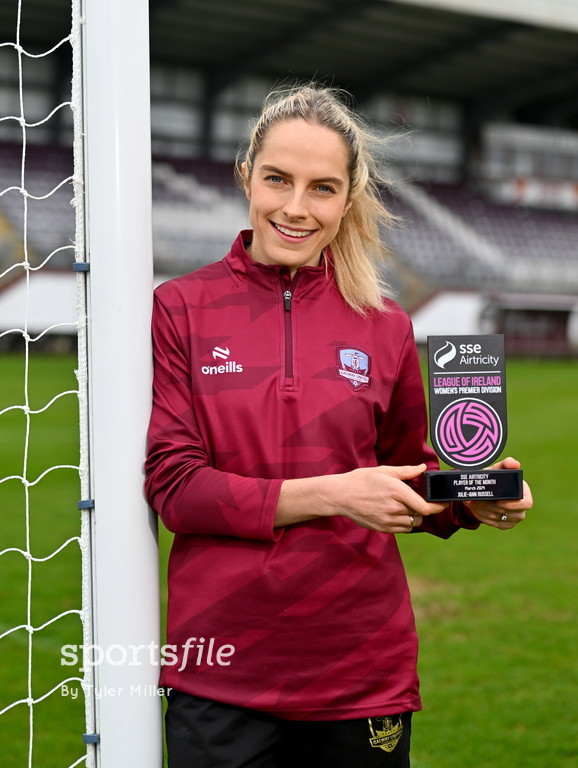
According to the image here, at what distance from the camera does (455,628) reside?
425 centimetres

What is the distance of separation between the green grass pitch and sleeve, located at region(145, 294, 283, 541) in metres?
0.33

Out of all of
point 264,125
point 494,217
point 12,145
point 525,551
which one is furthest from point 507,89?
point 264,125

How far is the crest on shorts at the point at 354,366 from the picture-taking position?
5.16ft

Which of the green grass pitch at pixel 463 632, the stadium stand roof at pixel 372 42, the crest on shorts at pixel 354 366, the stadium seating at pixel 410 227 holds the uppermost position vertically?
the stadium stand roof at pixel 372 42

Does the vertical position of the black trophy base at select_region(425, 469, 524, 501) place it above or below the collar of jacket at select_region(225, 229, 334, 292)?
below

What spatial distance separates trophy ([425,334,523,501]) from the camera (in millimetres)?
1521

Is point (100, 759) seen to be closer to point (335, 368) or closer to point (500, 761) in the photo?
point (335, 368)

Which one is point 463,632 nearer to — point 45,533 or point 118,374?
point 45,533

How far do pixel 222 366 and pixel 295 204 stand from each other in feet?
0.90

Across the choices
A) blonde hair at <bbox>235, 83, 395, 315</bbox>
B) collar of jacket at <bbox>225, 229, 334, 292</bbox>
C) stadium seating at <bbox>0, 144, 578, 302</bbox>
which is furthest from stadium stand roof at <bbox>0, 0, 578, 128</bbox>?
collar of jacket at <bbox>225, 229, 334, 292</bbox>

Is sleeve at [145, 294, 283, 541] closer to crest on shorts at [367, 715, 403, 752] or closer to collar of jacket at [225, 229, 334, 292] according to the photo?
collar of jacket at [225, 229, 334, 292]

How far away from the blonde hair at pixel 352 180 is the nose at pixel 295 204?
104mm

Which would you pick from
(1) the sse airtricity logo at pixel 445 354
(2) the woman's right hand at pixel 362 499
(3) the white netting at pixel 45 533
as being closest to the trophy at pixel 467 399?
(1) the sse airtricity logo at pixel 445 354

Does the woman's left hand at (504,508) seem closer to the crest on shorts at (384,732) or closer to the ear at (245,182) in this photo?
the crest on shorts at (384,732)
